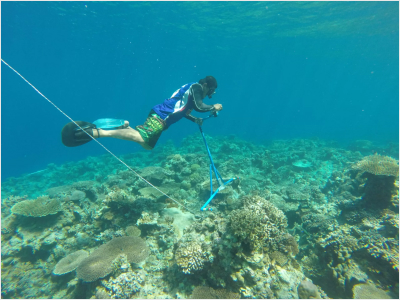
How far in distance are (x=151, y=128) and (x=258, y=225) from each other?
3.67m

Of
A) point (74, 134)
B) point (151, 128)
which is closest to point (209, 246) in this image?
point (151, 128)

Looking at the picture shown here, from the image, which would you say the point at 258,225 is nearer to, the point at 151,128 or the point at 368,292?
the point at 368,292

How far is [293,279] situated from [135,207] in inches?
181

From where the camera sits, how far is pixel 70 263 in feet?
16.2

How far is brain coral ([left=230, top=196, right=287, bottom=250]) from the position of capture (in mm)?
3310

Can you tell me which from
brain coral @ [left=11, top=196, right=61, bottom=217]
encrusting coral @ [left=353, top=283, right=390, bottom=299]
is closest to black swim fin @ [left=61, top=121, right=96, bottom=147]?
brain coral @ [left=11, top=196, right=61, bottom=217]

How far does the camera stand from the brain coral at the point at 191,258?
3.60 meters

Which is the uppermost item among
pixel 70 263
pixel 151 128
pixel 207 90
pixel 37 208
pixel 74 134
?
pixel 207 90

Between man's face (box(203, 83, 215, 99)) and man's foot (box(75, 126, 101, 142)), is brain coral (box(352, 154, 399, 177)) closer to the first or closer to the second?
man's face (box(203, 83, 215, 99))

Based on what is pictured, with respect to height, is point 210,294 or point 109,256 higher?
point 109,256

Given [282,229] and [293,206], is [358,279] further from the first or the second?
[293,206]

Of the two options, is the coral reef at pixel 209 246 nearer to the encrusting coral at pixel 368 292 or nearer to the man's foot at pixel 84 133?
the encrusting coral at pixel 368 292

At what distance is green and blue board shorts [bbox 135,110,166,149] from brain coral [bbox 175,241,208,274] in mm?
2927

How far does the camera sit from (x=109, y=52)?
45.5 metres
